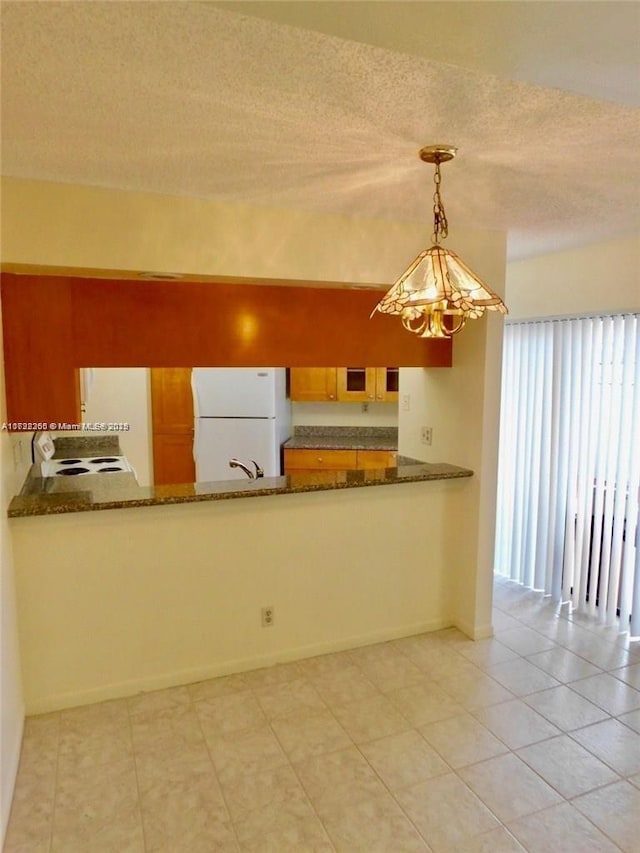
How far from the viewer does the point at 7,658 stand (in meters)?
2.22

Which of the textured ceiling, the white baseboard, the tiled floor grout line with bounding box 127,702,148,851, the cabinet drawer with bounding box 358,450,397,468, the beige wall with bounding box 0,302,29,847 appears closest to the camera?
the textured ceiling

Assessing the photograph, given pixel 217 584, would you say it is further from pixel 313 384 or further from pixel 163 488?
pixel 313 384

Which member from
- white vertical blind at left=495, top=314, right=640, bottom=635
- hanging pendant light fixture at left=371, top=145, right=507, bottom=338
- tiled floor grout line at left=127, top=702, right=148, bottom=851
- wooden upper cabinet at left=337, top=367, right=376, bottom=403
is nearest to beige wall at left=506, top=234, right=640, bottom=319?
white vertical blind at left=495, top=314, right=640, bottom=635

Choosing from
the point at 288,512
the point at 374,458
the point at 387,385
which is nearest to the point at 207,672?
the point at 288,512

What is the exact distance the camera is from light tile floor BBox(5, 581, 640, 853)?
76.0 inches

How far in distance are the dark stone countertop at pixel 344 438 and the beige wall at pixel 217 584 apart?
7.85ft

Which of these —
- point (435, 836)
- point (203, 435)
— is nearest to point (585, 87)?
point (435, 836)

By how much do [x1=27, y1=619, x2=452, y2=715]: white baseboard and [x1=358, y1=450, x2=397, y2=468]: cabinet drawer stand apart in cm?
228

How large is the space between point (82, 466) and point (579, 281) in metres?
3.66

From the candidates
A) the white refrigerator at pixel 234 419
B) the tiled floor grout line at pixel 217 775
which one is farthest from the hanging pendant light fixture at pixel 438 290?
the white refrigerator at pixel 234 419

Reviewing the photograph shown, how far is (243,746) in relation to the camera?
7.84 ft

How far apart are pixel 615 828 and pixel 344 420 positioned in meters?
4.47

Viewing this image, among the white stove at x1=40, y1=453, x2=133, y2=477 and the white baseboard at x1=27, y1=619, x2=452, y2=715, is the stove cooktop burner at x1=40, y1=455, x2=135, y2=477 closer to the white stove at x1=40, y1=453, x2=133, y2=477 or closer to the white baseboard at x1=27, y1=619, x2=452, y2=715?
the white stove at x1=40, y1=453, x2=133, y2=477

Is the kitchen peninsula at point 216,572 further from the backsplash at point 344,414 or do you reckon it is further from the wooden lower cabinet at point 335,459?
the backsplash at point 344,414
